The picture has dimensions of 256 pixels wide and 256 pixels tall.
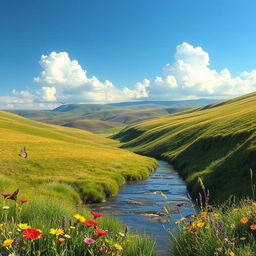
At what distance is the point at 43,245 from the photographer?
8336 millimetres

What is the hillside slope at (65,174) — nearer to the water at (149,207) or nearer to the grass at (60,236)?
the water at (149,207)

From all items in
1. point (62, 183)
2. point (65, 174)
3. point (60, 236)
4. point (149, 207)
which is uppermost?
point (60, 236)

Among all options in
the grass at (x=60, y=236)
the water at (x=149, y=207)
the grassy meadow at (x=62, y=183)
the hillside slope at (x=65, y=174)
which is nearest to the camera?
the grass at (x=60, y=236)

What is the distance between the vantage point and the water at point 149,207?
2056cm

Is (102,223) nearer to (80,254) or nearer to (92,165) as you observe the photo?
(80,254)

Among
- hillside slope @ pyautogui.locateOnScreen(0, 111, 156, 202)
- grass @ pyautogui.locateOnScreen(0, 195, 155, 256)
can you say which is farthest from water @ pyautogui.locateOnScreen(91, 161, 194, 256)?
grass @ pyautogui.locateOnScreen(0, 195, 155, 256)

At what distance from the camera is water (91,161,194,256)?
20562mm

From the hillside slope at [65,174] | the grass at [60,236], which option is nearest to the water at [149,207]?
the hillside slope at [65,174]

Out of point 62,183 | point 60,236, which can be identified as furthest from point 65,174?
point 60,236

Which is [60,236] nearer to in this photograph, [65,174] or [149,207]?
[149,207]

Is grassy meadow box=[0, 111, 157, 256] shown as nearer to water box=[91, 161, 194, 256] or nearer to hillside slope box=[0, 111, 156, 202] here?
hillside slope box=[0, 111, 156, 202]

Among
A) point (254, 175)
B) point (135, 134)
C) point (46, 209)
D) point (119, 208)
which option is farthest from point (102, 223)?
point (135, 134)

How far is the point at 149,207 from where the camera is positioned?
2905 cm

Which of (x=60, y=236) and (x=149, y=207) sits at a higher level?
(x=60, y=236)
